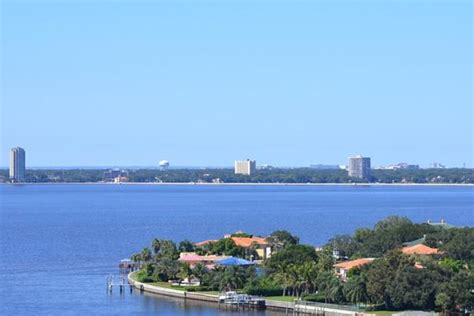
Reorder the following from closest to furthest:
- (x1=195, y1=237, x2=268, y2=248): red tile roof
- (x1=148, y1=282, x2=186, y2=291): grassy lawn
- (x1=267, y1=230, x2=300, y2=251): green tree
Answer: (x1=148, y1=282, x2=186, y2=291): grassy lawn, (x1=267, y1=230, x2=300, y2=251): green tree, (x1=195, y1=237, x2=268, y2=248): red tile roof

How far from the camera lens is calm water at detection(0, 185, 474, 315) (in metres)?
56.4

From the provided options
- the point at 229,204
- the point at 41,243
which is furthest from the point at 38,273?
the point at 229,204

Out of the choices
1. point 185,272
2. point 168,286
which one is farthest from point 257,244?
point 168,286

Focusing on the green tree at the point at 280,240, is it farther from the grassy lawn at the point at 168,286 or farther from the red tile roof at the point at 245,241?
the grassy lawn at the point at 168,286

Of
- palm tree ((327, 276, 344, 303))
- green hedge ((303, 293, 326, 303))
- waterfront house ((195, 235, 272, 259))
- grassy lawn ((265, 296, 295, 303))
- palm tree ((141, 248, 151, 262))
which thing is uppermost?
waterfront house ((195, 235, 272, 259))

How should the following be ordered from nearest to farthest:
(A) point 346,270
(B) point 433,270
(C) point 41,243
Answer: (B) point 433,270 < (A) point 346,270 < (C) point 41,243

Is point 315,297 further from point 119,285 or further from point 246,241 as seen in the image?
point 246,241

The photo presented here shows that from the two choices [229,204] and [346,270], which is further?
[229,204]

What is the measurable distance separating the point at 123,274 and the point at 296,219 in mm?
56562

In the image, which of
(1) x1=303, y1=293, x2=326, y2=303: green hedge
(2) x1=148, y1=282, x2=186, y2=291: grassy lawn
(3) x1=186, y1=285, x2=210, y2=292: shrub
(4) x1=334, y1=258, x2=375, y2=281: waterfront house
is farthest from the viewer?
(2) x1=148, y1=282, x2=186, y2=291: grassy lawn

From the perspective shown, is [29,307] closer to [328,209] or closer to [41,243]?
[41,243]

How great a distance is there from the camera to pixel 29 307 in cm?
5450

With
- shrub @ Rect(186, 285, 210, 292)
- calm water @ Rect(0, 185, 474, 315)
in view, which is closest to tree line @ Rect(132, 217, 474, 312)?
shrub @ Rect(186, 285, 210, 292)

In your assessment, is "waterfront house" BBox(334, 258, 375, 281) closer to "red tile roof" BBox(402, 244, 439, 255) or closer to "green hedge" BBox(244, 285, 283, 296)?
"green hedge" BBox(244, 285, 283, 296)
